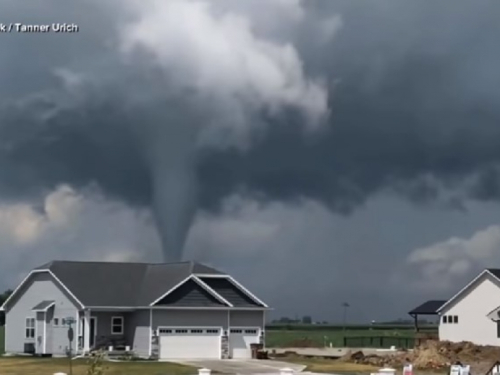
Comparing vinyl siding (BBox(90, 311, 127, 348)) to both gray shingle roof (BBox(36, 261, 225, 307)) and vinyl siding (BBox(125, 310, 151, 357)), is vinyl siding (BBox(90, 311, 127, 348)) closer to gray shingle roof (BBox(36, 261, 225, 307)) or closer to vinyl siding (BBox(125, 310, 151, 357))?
vinyl siding (BBox(125, 310, 151, 357))

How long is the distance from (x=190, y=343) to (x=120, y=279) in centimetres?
684

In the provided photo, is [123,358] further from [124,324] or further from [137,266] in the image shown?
[137,266]

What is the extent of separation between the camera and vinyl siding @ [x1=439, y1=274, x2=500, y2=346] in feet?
265

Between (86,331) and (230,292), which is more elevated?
(230,292)

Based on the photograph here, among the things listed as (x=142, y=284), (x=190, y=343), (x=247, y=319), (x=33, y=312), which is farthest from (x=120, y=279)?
(x=247, y=319)

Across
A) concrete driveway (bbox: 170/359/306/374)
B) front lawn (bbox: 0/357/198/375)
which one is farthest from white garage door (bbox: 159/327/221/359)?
front lawn (bbox: 0/357/198/375)

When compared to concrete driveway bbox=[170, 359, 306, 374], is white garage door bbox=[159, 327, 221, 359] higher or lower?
higher

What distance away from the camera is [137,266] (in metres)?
72.4

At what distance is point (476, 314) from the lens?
8238 cm

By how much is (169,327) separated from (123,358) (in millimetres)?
3502

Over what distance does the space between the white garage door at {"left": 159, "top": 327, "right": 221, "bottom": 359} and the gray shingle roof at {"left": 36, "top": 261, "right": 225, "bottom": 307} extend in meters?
2.37

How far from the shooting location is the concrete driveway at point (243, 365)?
55031 mm

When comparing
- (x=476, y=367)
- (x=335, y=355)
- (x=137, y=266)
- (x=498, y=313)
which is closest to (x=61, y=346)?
(x=137, y=266)

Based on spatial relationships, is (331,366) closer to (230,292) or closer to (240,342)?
(240,342)
